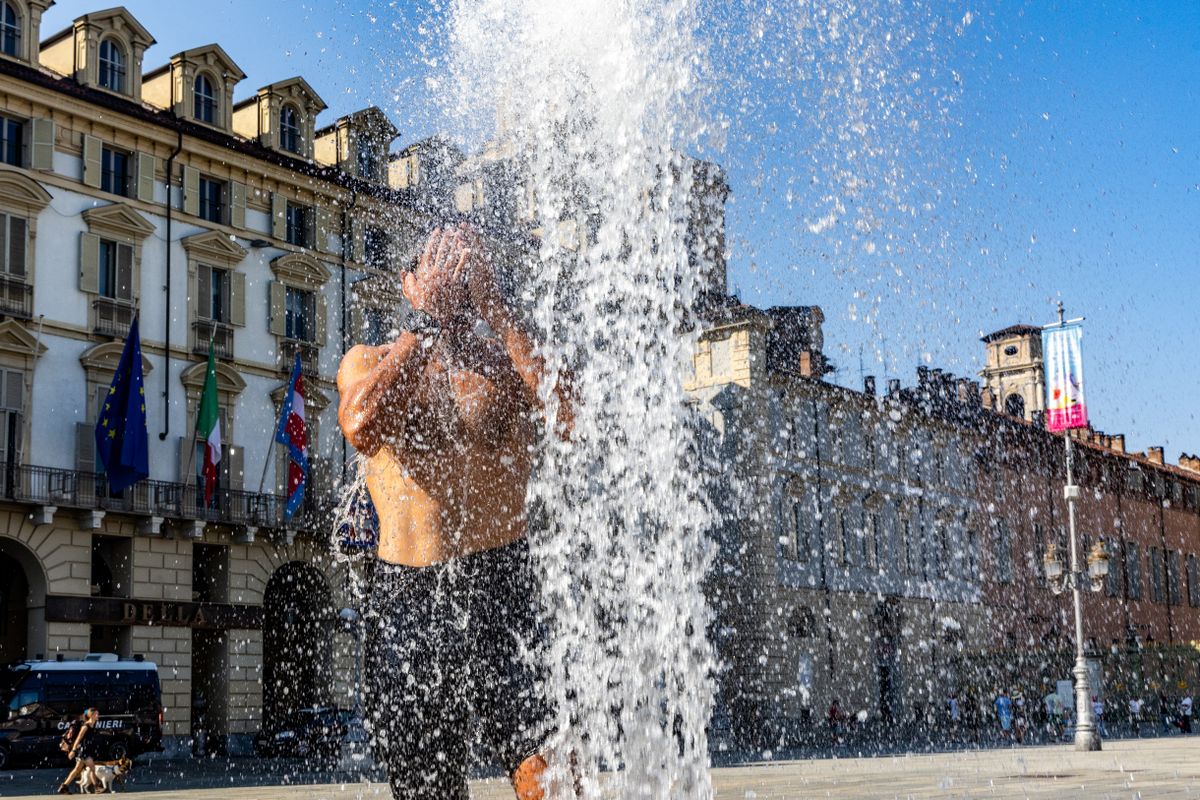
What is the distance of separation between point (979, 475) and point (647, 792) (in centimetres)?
4854

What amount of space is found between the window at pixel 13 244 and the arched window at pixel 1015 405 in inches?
2124

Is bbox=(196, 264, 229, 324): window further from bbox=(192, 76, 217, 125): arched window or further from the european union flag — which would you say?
the european union flag

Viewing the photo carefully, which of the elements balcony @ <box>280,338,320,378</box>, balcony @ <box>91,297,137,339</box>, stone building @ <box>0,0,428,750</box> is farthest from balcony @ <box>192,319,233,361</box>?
balcony @ <box>91,297,137,339</box>

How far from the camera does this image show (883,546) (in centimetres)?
4678

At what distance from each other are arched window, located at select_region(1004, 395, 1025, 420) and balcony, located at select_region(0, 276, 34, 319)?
177 ft

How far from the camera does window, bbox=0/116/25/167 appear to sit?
87.6 feet

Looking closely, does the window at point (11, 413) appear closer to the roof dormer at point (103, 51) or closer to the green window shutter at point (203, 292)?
the green window shutter at point (203, 292)

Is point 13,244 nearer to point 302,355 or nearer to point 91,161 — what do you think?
point 91,161

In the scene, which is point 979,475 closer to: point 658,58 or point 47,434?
point 47,434

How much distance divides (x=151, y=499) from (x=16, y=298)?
4835 millimetres

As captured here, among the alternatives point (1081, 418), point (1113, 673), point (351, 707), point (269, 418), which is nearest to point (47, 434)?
point (269, 418)

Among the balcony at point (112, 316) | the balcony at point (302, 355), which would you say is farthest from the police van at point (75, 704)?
the balcony at point (302, 355)

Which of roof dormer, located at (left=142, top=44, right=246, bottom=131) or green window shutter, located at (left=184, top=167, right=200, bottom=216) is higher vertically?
roof dormer, located at (left=142, top=44, right=246, bottom=131)

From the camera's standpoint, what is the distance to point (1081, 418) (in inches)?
973
